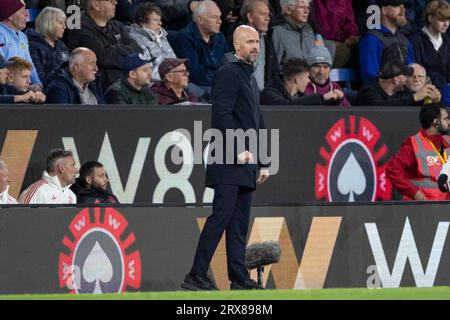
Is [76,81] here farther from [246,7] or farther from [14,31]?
[246,7]

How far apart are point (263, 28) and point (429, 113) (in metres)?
2.28

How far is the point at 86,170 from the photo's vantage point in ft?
44.3

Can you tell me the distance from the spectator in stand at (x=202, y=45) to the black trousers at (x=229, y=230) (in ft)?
12.3

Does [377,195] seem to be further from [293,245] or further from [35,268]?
[35,268]

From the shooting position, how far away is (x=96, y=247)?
13102 millimetres

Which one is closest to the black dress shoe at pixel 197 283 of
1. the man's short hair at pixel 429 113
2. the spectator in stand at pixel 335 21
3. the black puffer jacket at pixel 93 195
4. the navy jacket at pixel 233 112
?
the navy jacket at pixel 233 112

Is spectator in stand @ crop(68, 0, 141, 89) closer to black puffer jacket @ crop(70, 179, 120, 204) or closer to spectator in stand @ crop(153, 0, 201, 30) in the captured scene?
spectator in stand @ crop(153, 0, 201, 30)

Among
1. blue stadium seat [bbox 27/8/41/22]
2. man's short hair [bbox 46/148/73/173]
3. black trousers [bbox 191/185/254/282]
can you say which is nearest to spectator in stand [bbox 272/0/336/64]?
blue stadium seat [bbox 27/8/41/22]

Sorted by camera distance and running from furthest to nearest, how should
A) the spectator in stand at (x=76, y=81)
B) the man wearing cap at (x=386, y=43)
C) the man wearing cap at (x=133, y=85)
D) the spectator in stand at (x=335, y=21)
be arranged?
1. the spectator in stand at (x=335, y=21)
2. the man wearing cap at (x=386, y=43)
3. the man wearing cap at (x=133, y=85)
4. the spectator in stand at (x=76, y=81)

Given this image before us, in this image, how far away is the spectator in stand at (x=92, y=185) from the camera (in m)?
13.5

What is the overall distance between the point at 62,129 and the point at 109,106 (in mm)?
475

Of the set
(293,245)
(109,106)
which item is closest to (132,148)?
(109,106)

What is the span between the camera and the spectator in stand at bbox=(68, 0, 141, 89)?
15.0m

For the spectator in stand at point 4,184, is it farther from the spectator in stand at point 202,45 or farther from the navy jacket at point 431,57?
the navy jacket at point 431,57
